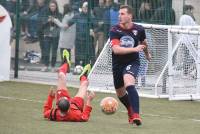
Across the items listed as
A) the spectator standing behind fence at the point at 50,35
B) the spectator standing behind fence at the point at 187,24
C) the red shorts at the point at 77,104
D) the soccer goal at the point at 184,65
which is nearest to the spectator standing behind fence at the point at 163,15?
the spectator standing behind fence at the point at 187,24

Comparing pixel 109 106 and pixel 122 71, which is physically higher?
pixel 122 71

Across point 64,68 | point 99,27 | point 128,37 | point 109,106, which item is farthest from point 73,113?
point 99,27

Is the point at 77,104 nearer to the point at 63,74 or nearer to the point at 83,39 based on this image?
the point at 63,74

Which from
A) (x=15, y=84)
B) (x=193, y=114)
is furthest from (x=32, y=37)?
(x=193, y=114)

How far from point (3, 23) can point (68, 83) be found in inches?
88.8

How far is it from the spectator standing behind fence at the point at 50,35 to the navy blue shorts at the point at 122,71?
7.42m

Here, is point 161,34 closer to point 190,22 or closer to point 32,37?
point 190,22

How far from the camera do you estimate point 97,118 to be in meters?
13.2

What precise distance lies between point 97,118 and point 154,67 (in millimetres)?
4616

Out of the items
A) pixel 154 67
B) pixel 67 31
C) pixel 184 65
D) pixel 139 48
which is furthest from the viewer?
pixel 67 31

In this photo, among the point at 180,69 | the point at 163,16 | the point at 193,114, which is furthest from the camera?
the point at 163,16

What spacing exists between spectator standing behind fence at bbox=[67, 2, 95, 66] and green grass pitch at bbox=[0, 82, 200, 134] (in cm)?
167

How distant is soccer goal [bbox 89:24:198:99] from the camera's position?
17203 millimetres

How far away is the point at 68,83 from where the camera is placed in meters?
19.5
